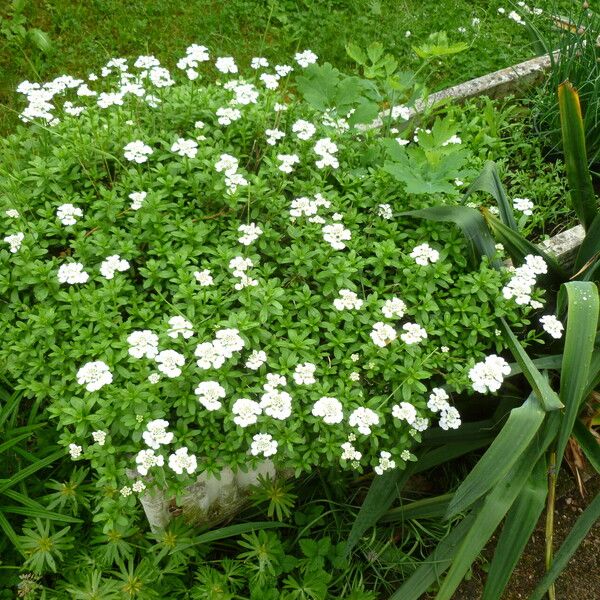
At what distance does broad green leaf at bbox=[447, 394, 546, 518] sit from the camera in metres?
1.87

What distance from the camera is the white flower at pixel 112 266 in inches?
78.7

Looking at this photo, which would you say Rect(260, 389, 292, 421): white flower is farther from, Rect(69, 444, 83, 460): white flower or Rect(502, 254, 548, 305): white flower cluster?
Rect(502, 254, 548, 305): white flower cluster

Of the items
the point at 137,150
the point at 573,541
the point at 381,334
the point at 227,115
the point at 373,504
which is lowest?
the point at 373,504

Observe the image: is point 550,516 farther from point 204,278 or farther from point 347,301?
point 204,278

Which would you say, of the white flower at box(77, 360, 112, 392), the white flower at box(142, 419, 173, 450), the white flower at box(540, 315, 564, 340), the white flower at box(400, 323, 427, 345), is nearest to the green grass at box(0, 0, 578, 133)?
the white flower at box(540, 315, 564, 340)

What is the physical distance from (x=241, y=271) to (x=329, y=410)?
52 cm

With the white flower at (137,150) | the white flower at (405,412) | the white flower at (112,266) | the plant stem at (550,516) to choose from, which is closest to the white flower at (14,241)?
the white flower at (112,266)

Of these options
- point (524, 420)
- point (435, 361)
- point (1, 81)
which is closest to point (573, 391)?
point (524, 420)

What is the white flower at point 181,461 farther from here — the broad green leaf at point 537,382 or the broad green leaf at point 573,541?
the broad green leaf at point 573,541

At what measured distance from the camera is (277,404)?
182 cm

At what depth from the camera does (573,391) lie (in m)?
2.00

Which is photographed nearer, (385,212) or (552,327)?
(552,327)

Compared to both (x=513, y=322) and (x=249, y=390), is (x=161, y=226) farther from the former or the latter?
(x=513, y=322)

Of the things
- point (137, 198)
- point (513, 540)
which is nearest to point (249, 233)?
point (137, 198)
